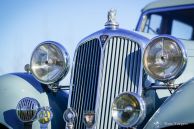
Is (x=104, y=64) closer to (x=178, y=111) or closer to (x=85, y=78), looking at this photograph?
(x=85, y=78)

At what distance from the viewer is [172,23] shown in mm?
5676

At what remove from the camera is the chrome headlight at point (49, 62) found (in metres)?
4.56

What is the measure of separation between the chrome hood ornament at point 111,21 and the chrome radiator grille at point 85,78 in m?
0.23

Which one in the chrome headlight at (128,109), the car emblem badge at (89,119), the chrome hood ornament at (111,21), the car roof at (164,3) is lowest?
the car emblem badge at (89,119)

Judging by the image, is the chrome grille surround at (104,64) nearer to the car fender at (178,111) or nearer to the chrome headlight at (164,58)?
the chrome headlight at (164,58)

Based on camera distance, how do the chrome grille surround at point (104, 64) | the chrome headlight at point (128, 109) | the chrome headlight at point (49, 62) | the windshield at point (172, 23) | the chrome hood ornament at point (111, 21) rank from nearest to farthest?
the chrome headlight at point (128, 109) < the chrome grille surround at point (104, 64) < the chrome hood ornament at point (111, 21) < the chrome headlight at point (49, 62) < the windshield at point (172, 23)

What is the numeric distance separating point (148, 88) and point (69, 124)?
0.87 metres

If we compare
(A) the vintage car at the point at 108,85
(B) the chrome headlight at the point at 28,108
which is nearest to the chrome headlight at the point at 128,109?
(A) the vintage car at the point at 108,85

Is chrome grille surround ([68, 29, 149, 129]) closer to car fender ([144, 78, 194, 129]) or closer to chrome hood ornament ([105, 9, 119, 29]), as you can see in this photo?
chrome hood ornament ([105, 9, 119, 29])

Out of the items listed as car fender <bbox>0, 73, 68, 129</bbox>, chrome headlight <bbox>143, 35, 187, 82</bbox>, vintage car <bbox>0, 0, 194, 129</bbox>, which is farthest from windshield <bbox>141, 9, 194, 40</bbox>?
car fender <bbox>0, 73, 68, 129</bbox>

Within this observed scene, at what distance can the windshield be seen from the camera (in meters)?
5.46

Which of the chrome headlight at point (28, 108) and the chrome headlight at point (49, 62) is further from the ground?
the chrome headlight at point (49, 62)

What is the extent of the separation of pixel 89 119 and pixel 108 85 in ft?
1.25

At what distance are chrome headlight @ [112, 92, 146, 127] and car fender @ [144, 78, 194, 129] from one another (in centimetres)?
15
